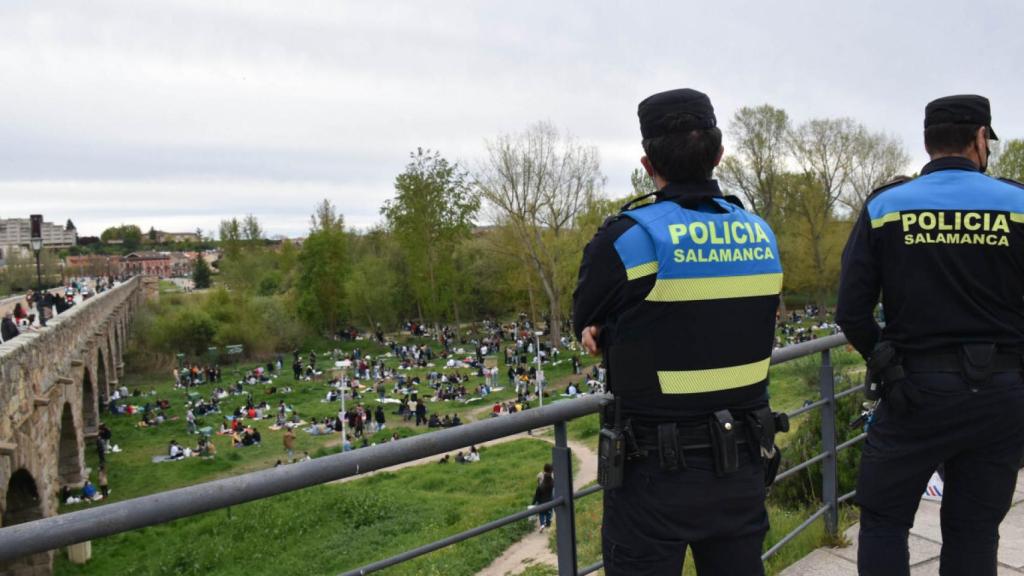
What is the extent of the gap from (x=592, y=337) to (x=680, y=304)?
10.3 inches

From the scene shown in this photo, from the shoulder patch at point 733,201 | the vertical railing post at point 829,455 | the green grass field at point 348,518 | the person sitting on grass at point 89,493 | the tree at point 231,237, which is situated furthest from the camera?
the tree at point 231,237

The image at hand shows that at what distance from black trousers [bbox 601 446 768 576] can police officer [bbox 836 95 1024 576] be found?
0.72 metres

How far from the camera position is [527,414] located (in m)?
2.10

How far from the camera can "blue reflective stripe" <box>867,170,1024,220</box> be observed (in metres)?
2.39

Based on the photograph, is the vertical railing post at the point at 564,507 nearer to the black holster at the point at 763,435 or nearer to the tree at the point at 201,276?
the black holster at the point at 763,435

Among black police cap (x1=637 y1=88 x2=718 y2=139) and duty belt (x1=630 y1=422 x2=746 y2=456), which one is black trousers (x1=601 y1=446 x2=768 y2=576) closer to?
duty belt (x1=630 y1=422 x2=746 y2=456)

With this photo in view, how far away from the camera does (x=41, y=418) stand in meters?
14.5

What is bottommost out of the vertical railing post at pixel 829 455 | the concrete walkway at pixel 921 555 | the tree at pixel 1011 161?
the concrete walkway at pixel 921 555

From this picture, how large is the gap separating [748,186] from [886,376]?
151ft

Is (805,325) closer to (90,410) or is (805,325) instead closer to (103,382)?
(90,410)

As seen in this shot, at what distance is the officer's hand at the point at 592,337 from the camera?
202 cm

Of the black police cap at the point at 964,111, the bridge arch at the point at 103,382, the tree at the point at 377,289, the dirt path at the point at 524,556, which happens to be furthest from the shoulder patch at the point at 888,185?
the tree at the point at 377,289

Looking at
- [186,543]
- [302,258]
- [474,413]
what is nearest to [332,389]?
[474,413]

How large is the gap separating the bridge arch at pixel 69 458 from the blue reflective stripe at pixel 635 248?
2176cm
